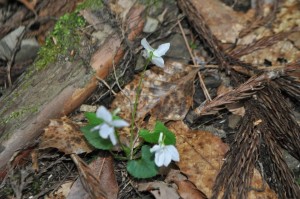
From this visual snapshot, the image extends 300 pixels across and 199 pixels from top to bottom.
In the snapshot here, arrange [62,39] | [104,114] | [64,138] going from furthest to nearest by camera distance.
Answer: [62,39], [64,138], [104,114]

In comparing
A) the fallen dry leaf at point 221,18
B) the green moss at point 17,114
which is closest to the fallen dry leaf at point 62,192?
the green moss at point 17,114

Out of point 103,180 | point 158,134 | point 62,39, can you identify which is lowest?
point 103,180

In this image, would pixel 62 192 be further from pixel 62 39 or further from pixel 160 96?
pixel 62 39

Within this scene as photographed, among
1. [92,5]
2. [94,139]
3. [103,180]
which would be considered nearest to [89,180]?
[103,180]

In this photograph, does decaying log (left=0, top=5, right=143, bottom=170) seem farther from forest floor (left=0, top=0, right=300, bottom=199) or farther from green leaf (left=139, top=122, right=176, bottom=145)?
green leaf (left=139, top=122, right=176, bottom=145)

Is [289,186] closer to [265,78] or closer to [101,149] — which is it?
[265,78]
